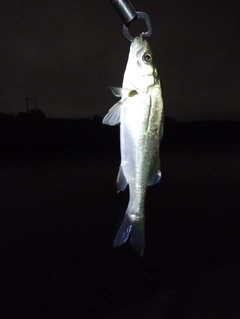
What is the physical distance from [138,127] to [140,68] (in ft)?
0.91

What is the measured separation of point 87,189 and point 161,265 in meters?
7.71

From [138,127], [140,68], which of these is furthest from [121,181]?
[140,68]

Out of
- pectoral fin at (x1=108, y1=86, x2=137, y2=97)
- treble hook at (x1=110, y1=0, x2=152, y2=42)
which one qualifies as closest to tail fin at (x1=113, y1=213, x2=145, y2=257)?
pectoral fin at (x1=108, y1=86, x2=137, y2=97)

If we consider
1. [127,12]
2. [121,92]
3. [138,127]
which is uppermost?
[127,12]

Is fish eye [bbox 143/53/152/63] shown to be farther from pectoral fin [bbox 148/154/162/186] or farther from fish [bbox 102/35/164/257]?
pectoral fin [bbox 148/154/162/186]

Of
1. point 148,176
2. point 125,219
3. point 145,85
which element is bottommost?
point 125,219

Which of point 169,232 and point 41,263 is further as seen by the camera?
point 169,232

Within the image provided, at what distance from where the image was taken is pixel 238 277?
207 inches

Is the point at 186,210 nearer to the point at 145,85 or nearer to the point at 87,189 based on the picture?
the point at 87,189

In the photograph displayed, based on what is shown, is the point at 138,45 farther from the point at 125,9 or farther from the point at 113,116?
the point at 113,116

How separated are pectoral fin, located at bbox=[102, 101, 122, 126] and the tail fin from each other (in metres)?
0.46

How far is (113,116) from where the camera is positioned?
1511mm

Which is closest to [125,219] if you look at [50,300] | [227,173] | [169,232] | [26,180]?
[50,300]

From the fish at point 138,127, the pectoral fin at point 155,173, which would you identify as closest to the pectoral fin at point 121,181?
the fish at point 138,127
